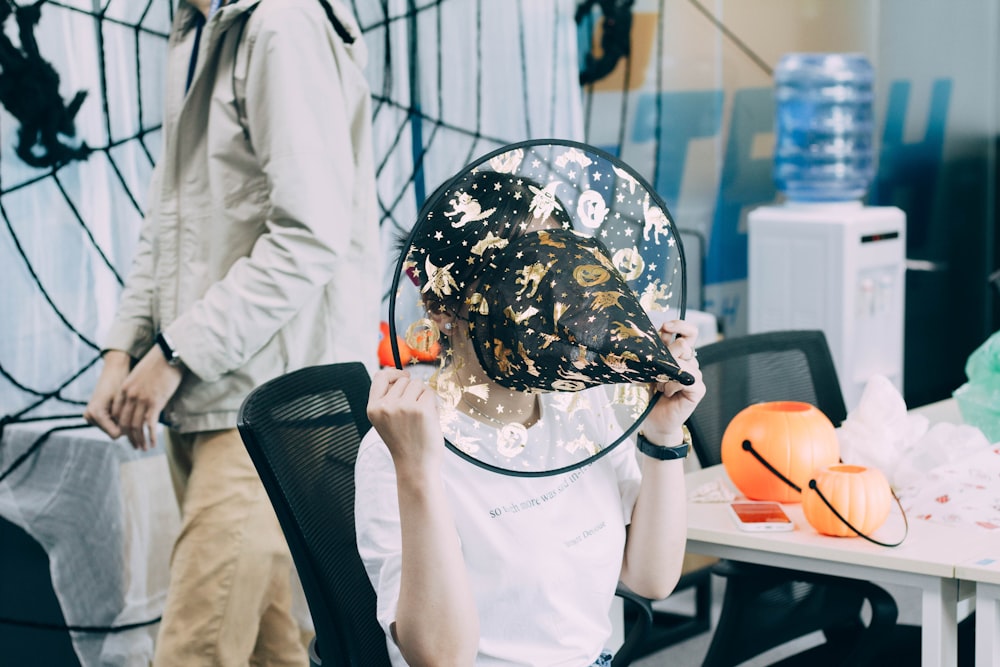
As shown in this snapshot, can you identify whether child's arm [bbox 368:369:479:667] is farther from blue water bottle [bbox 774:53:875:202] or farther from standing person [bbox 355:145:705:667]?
blue water bottle [bbox 774:53:875:202]

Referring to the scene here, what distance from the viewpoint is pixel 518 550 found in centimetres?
131

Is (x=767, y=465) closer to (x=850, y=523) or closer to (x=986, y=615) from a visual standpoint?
(x=850, y=523)

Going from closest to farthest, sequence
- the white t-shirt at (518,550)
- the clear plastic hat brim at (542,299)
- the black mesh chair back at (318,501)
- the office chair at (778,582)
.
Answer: the clear plastic hat brim at (542,299)
the white t-shirt at (518,550)
the black mesh chair back at (318,501)
the office chair at (778,582)

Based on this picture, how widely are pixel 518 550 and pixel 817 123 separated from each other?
3417 mm

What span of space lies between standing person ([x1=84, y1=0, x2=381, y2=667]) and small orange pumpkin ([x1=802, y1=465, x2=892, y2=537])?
877 mm

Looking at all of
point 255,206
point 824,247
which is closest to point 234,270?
point 255,206

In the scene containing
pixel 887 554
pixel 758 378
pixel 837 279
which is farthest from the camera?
pixel 837 279

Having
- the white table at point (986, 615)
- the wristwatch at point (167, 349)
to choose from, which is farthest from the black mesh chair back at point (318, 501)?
the white table at point (986, 615)

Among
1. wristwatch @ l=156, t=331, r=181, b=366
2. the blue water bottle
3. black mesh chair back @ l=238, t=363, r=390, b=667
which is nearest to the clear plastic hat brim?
black mesh chair back @ l=238, t=363, r=390, b=667

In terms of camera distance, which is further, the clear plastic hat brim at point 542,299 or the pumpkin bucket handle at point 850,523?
the pumpkin bucket handle at point 850,523

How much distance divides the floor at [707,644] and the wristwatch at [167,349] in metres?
1.56

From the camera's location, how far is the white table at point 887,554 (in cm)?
152

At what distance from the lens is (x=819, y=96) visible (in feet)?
14.3

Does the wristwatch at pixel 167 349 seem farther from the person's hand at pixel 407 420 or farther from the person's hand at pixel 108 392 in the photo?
the person's hand at pixel 407 420
